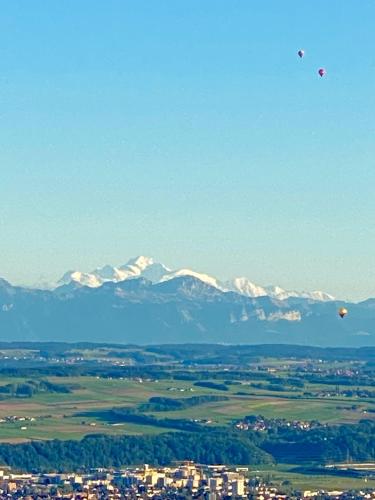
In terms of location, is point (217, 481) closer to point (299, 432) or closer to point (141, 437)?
point (141, 437)

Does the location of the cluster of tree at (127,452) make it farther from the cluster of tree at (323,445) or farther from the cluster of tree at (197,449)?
the cluster of tree at (323,445)

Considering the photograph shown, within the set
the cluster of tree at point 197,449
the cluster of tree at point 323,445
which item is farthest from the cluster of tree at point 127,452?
the cluster of tree at point 323,445

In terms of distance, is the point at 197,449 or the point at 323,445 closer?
the point at 197,449

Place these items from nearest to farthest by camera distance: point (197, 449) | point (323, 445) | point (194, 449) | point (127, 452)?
point (127, 452) < point (194, 449) < point (197, 449) < point (323, 445)

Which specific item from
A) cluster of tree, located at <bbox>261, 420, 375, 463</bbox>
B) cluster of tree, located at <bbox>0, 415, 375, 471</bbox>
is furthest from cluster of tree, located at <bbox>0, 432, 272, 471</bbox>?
cluster of tree, located at <bbox>261, 420, 375, 463</bbox>

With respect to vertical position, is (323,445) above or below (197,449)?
above

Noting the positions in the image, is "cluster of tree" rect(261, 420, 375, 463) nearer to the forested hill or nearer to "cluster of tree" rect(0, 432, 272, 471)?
the forested hill

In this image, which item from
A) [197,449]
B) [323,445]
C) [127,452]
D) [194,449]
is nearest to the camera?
[127,452]

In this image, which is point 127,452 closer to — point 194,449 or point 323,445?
point 194,449

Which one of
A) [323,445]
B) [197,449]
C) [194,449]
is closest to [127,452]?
[194,449]

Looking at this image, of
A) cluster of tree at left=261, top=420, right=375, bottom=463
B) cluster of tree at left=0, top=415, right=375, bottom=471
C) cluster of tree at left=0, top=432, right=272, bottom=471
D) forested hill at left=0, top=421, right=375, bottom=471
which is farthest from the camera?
cluster of tree at left=261, top=420, right=375, bottom=463

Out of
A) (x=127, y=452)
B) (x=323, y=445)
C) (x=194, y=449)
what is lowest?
(x=127, y=452)
